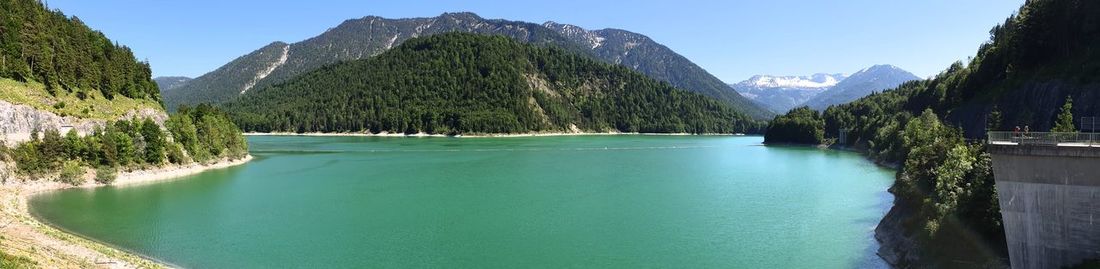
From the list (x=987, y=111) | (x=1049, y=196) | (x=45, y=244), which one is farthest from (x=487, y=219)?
(x=987, y=111)

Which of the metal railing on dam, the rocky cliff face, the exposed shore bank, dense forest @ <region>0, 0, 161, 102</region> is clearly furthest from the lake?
dense forest @ <region>0, 0, 161, 102</region>

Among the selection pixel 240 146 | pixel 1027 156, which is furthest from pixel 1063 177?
pixel 240 146

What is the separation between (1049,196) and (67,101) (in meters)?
85.1

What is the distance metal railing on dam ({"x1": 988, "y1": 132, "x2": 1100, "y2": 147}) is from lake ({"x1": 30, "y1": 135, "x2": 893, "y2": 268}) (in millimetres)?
9013

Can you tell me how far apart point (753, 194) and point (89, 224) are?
51.0 m

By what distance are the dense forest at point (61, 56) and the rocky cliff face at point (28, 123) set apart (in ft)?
23.7

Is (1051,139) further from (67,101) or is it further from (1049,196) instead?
(67,101)

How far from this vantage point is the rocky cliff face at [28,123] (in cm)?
5350

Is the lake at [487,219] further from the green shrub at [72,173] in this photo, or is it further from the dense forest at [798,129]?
the dense forest at [798,129]

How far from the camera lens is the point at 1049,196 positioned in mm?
21656

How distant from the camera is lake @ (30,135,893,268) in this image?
31.4 metres

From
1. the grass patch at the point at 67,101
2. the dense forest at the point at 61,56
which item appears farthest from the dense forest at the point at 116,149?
the dense forest at the point at 61,56

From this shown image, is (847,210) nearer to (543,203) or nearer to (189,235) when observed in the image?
(543,203)

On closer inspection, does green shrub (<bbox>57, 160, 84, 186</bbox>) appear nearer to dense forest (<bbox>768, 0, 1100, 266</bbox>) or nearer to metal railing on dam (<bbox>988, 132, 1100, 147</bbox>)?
dense forest (<bbox>768, 0, 1100, 266</bbox>)
